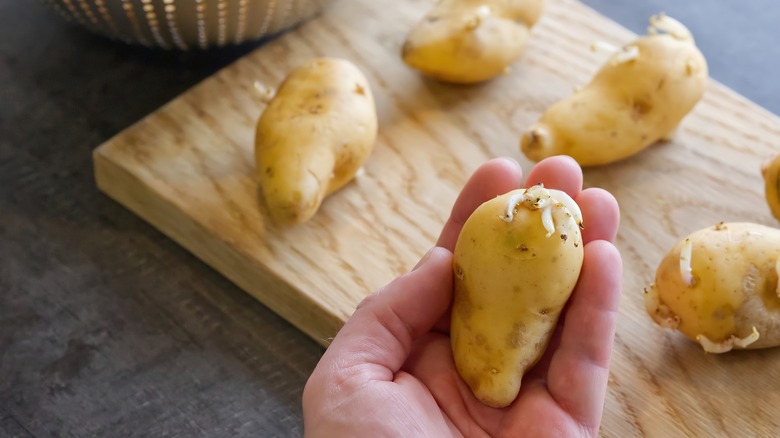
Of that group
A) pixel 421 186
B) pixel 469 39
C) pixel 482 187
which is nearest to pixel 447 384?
pixel 482 187

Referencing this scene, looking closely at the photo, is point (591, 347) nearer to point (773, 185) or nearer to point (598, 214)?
point (598, 214)

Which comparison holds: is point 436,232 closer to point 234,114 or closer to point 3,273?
point 234,114

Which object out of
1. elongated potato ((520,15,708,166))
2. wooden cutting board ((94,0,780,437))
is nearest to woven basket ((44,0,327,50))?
wooden cutting board ((94,0,780,437))

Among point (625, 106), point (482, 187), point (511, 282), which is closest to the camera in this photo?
point (511, 282)

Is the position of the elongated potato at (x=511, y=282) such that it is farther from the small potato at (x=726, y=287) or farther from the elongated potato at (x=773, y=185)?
the elongated potato at (x=773, y=185)

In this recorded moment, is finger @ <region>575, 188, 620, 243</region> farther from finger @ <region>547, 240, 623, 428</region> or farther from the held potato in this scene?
the held potato

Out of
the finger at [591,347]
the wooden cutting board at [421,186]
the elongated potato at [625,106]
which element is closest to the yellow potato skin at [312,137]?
the wooden cutting board at [421,186]

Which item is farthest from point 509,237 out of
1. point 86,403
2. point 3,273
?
point 3,273
